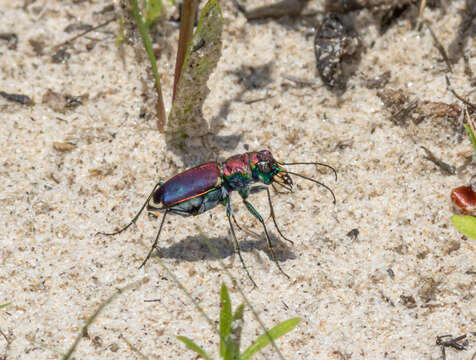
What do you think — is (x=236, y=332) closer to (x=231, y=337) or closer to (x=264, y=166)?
(x=231, y=337)

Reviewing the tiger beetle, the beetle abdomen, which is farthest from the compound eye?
the beetle abdomen

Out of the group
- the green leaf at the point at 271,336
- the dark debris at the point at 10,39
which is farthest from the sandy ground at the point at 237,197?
the green leaf at the point at 271,336

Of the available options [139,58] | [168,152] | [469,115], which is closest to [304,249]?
[168,152]

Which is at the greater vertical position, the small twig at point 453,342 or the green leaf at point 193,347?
the green leaf at point 193,347

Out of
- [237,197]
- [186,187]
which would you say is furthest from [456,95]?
[186,187]

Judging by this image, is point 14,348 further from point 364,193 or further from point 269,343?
point 364,193

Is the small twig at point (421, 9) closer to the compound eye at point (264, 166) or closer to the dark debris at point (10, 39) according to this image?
the compound eye at point (264, 166)
